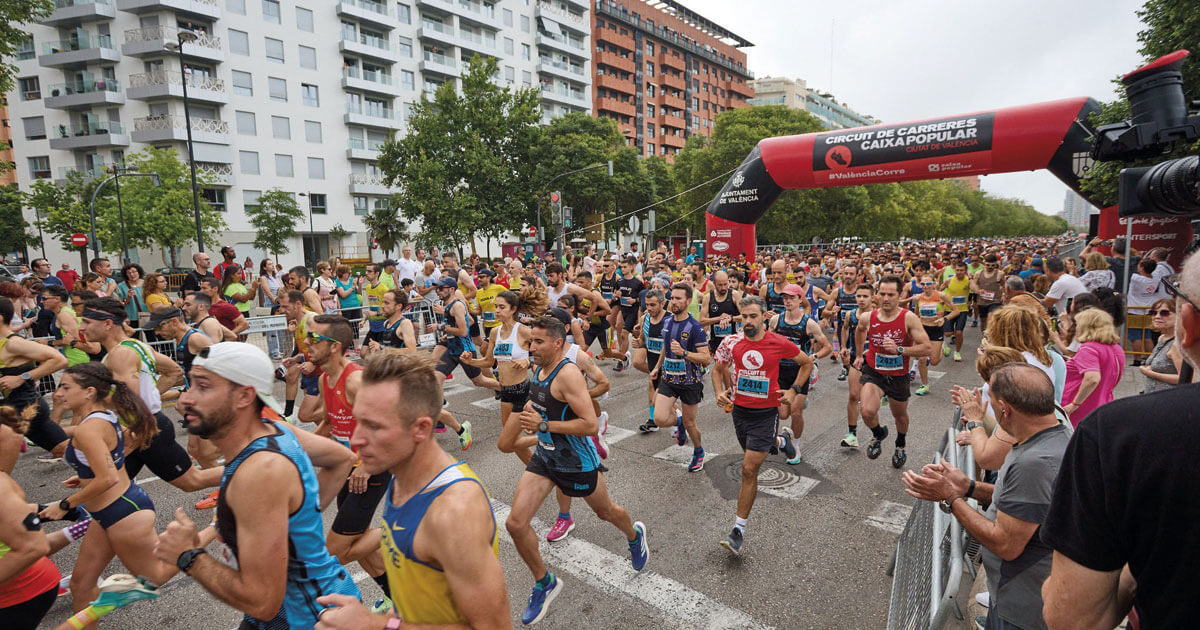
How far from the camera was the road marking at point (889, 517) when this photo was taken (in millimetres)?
5180

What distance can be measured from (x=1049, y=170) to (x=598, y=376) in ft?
58.9

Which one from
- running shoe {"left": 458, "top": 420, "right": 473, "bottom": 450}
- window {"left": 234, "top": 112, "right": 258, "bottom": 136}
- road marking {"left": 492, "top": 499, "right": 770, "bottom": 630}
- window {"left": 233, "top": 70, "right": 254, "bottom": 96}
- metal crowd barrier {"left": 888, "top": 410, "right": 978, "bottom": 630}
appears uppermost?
window {"left": 233, "top": 70, "right": 254, "bottom": 96}

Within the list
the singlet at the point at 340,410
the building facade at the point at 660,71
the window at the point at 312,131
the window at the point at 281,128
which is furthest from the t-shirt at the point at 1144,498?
the building facade at the point at 660,71

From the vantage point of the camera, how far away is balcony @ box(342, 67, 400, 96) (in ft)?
155

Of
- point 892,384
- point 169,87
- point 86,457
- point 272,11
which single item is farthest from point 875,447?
point 272,11

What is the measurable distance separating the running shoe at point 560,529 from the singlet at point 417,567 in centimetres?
300

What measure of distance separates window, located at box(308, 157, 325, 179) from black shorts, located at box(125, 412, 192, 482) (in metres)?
47.6

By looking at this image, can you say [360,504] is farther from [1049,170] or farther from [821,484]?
[1049,170]

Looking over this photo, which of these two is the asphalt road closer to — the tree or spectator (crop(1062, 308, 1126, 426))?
spectator (crop(1062, 308, 1126, 426))

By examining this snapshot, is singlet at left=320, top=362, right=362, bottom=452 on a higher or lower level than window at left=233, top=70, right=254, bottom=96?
lower

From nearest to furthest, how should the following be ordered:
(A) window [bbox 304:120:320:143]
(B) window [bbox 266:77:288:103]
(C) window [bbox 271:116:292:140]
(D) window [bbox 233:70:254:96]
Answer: (D) window [bbox 233:70:254:96] < (B) window [bbox 266:77:288:103] < (C) window [bbox 271:116:292:140] < (A) window [bbox 304:120:320:143]

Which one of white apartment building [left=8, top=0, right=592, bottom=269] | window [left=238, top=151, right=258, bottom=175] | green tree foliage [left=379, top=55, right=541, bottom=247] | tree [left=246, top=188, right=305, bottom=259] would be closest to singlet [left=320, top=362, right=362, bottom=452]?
green tree foliage [left=379, top=55, right=541, bottom=247]

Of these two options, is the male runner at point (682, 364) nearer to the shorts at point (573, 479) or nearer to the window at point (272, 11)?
the shorts at point (573, 479)

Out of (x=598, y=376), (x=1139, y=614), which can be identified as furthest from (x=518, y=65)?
(x=1139, y=614)
